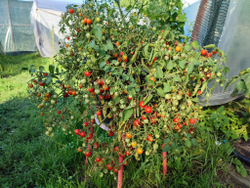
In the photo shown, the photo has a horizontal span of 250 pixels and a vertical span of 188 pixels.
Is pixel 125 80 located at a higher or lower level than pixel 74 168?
higher

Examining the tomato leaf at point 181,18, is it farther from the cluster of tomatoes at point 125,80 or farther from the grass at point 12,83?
the grass at point 12,83

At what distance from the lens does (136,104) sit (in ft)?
2.90

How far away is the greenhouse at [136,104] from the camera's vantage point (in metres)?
0.91

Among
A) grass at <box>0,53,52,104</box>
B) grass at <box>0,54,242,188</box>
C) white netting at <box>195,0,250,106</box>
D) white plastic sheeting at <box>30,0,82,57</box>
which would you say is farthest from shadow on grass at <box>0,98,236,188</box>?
white plastic sheeting at <box>30,0,82,57</box>

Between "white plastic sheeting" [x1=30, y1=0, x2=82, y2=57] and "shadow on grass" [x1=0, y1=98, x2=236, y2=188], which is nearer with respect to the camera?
"shadow on grass" [x1=0, y1=98, x2=236, y2=188]

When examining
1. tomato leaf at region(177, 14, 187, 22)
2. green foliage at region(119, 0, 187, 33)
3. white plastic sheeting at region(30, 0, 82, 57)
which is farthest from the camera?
white plastic sheeting at region(30, 0, 82, 57)

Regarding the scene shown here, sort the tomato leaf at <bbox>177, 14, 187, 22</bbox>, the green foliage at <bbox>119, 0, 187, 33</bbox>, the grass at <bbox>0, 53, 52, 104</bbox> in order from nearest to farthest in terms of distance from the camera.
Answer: the green foliage at <bbox>119, 0, 187, 33</bbox> < the tomato leaf at <bbox>177, 14, 187, 22</bbox> < the grass at <bbox>0, 53, 52, 104</bbox>

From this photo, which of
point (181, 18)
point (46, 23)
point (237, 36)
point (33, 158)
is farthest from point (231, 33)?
point (46, 23)

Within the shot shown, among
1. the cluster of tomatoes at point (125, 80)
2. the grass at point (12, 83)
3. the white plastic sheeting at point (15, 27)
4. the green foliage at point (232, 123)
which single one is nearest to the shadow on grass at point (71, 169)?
the green foliage at point (232, 123)

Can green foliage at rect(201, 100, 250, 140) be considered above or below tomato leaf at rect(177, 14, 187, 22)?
below

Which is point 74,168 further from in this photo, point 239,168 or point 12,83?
point 12,83

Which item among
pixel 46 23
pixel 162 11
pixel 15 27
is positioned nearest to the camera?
pixel 162 11

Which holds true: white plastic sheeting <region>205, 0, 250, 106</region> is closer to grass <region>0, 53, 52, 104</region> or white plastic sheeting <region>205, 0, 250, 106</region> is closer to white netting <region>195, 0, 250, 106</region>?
white netting <region>195, 0, 250, 106</region>

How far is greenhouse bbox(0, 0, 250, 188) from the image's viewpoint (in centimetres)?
91
